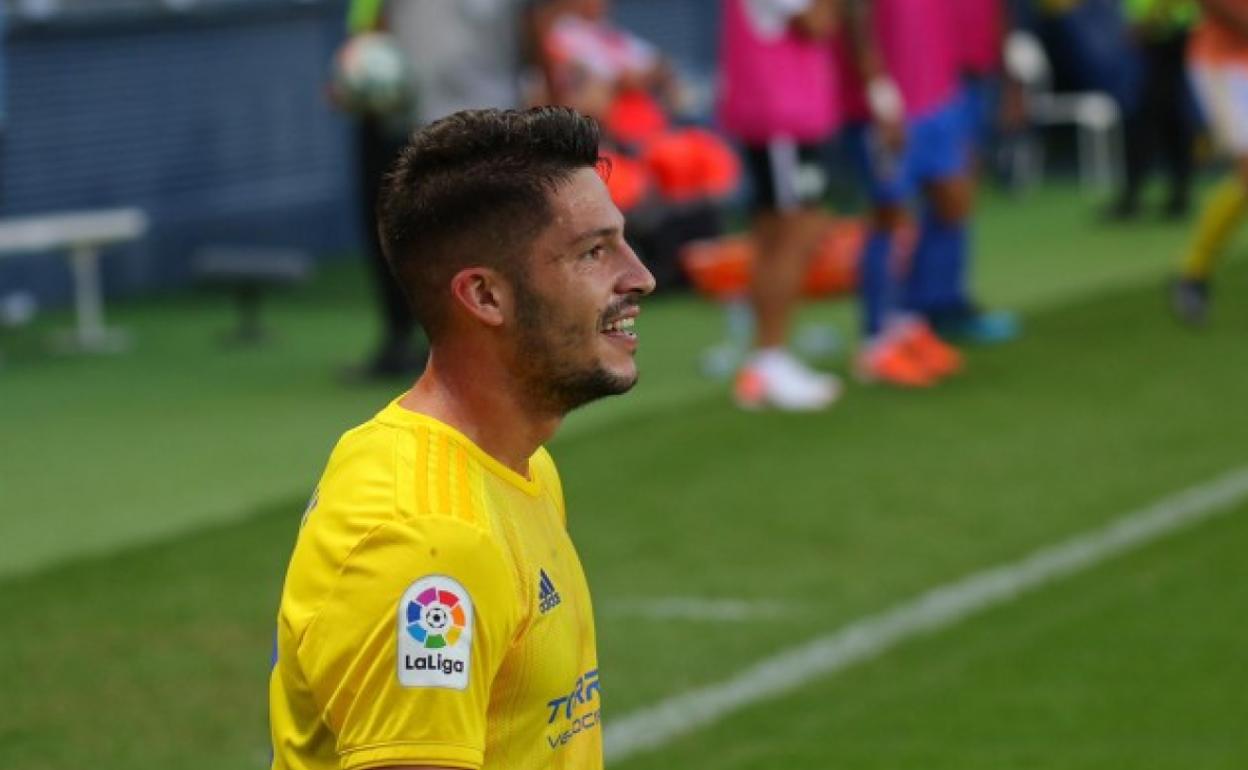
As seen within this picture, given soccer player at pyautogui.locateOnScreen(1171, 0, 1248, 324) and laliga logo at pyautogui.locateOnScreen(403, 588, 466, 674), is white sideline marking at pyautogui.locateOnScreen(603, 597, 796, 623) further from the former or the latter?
laliga logo at pyautogui.locateOnScreen(403, 588, 466, 674)

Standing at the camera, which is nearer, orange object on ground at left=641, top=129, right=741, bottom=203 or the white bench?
the white bench

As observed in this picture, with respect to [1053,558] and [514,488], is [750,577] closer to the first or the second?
[1053,558]

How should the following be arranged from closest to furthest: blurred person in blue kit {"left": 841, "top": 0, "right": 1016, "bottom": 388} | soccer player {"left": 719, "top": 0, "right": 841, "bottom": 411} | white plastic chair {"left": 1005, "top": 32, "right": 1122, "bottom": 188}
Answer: soccer player {"left": 719, "top": 0, "right": 841, "bottom": 411} < blurred person in blue kit {"left": 841, "top": 0, "right": 1016, "bottom": 388} < white plastic chair {"left": 1005, "top": 32, "right": 1122, "bottom": 188}

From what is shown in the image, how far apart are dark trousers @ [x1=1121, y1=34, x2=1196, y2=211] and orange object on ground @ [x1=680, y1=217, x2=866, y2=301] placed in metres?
3.88

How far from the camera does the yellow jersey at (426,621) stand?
3018mm

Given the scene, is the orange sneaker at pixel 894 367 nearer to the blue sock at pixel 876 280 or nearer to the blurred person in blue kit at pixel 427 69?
the blue sock at pixel 876 280

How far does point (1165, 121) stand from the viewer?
19109mm

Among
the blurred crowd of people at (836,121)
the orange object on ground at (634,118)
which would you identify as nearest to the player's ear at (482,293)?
the blurred crowd of people at (836,121)

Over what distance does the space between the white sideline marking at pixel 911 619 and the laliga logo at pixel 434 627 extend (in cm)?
372

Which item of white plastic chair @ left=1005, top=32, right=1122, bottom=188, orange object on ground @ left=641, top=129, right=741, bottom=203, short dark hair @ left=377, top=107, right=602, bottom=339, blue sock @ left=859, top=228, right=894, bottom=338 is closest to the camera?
short dark hair @ left=377, top=107, right=602, bottom=339

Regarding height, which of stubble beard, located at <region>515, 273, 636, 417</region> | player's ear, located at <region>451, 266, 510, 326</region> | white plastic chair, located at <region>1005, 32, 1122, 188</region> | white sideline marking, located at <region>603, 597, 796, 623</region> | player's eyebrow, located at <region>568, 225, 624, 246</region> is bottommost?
white plastic chair, located at <region>1005, 32, 1122, 188</region>

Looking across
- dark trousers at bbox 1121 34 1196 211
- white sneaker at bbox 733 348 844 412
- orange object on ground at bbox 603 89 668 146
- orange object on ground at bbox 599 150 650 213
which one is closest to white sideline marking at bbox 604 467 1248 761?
white sneaker at bbox 733 348 844 412

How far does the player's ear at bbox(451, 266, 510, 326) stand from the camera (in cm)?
325

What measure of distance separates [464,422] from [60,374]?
1078 cm
